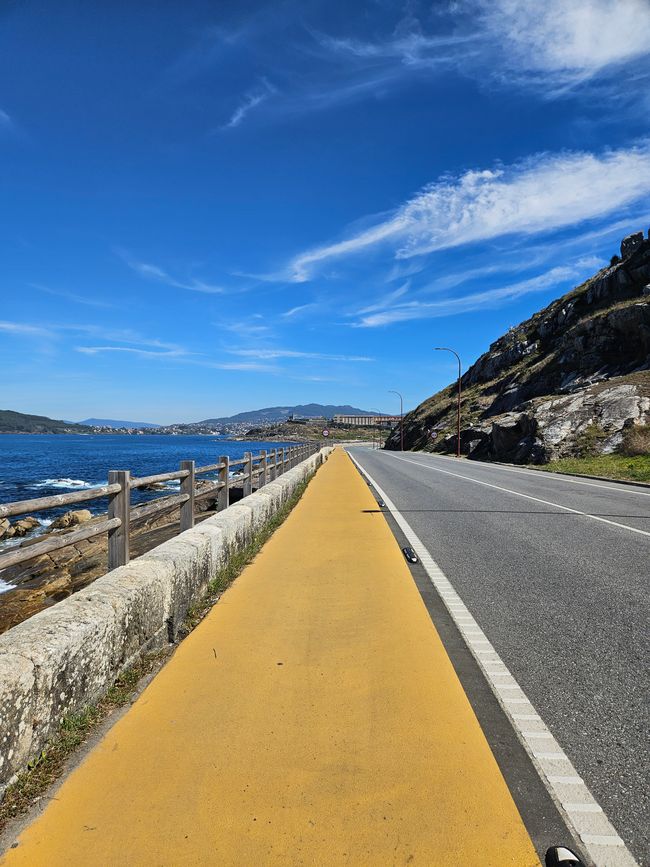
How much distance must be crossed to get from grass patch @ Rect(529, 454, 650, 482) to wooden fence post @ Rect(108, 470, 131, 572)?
18396mm

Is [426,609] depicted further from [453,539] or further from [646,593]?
[453,539]

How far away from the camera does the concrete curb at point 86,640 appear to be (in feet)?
8.01

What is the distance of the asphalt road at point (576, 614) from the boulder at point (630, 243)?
190 ft

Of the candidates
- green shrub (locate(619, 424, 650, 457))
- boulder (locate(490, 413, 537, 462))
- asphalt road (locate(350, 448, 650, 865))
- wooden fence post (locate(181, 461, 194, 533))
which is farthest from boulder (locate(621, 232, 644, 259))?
wooden fence post (locate(181, 461, 194, 533))

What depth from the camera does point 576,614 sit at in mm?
4777

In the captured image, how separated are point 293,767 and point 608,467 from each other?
2316cm

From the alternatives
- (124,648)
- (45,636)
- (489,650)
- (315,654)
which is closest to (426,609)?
(489,650)

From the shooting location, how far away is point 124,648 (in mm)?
3529

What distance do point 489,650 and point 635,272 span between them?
5703 cm

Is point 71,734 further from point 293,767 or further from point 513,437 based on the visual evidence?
point 513,437

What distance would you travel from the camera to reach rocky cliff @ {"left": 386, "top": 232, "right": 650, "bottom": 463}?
95.5 ft

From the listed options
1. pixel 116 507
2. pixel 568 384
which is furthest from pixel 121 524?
pixel 568 384

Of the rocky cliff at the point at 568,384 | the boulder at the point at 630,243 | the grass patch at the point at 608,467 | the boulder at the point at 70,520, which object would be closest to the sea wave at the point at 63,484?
the boulder at the point at 70,520

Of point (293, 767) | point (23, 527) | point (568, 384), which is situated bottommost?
point (23, 527)
